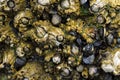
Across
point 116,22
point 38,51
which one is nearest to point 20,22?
point 38,51

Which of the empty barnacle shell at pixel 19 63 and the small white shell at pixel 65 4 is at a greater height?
the small white shell at pixel 65 4

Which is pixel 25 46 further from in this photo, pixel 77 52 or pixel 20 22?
pixel 77 52

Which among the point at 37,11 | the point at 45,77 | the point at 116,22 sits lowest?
the point at 45,77

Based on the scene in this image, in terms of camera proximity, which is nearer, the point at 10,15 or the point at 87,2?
the point at 87,2

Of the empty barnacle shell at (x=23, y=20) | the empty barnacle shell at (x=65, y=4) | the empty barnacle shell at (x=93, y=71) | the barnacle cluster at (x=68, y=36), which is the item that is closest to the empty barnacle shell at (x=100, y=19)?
the barnacle cluster at (x=68, y=36)

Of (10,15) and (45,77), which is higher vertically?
(10,15)

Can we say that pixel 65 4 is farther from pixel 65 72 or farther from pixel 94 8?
pixel 65 72

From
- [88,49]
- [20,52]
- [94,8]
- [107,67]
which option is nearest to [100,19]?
[94,8]

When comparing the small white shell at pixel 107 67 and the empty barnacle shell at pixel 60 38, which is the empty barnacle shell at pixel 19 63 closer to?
the empty barnacle shell at pixel 60 38

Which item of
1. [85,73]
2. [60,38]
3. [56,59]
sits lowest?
[85,73]
